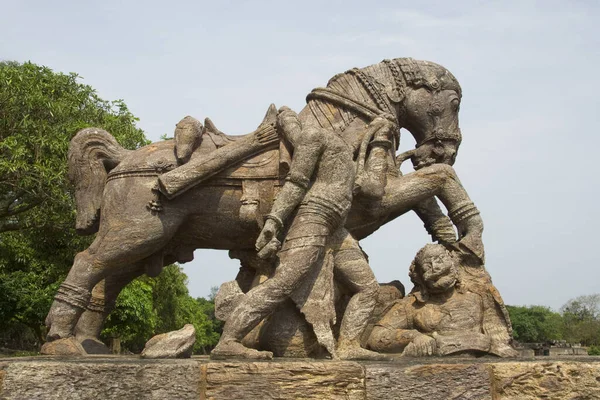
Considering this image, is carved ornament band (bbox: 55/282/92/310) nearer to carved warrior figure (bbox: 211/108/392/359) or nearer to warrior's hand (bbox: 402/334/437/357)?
carved warrior figure (bbox: 211/108/392/359)

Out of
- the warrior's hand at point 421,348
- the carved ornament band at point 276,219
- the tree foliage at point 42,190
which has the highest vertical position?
the tree foliage at point 42,190

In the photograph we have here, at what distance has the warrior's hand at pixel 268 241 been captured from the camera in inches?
221

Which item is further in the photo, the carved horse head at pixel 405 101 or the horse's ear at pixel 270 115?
the carved horse head at pixel 405 101

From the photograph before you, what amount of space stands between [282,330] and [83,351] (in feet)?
5.67

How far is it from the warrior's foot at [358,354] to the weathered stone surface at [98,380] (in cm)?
135

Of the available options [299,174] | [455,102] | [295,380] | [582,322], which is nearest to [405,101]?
[455,102]

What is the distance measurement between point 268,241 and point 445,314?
5.75ft

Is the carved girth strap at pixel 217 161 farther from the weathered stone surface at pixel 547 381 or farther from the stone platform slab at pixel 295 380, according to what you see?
the weathered stone surface at pixel 547 381

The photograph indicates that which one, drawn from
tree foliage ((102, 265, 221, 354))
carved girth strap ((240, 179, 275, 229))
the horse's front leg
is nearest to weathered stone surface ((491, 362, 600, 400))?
the horse's front leg

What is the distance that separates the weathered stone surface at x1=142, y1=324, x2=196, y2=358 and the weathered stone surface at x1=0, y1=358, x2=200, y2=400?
21.9 inches

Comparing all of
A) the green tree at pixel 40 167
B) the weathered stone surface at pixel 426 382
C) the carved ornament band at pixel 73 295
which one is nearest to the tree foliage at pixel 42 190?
the green tree at pixel 40 167

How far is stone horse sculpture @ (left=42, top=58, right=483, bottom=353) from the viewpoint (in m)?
6.01

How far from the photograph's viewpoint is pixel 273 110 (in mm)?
6648

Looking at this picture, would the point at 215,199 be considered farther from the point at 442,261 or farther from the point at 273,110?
the point at 442,261
